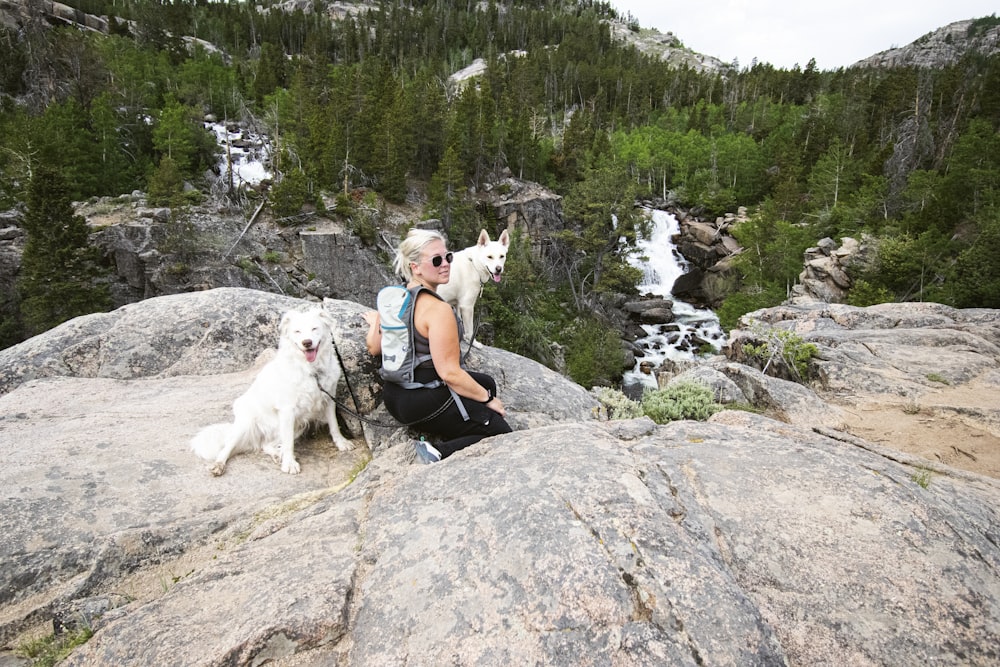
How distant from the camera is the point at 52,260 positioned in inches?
867

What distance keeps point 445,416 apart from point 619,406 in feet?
13.4

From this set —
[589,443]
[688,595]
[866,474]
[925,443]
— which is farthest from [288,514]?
[925,443]

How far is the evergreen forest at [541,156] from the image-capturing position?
27719 millimetres

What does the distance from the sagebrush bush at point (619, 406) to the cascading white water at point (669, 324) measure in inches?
699

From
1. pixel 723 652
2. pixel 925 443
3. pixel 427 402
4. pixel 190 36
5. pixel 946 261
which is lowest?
pixel 946 261

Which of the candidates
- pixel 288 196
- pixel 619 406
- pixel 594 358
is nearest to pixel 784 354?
pixel 619 406

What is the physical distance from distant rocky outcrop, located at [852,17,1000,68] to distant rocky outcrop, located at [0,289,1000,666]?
15595cm

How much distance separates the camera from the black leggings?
3.91 m

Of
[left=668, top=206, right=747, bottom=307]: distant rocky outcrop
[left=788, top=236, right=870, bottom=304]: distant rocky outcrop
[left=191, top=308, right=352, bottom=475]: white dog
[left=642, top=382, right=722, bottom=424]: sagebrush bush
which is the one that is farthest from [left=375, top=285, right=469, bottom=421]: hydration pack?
[left=668, top=206, right=747, bottom=307]: distant rocky outcrop

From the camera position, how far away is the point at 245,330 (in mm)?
6316

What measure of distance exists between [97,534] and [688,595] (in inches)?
154

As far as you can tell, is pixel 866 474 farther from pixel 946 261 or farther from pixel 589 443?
pixel 946 261

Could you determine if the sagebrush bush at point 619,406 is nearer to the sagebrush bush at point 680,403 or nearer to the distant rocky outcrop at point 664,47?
the sagebrush bush at point 680,403

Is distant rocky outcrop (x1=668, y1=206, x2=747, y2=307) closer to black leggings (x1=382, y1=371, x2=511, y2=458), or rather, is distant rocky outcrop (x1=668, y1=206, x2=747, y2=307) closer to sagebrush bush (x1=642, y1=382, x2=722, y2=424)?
sagebrush bush (x1=642, y1=382, x2=722, y2=424)
